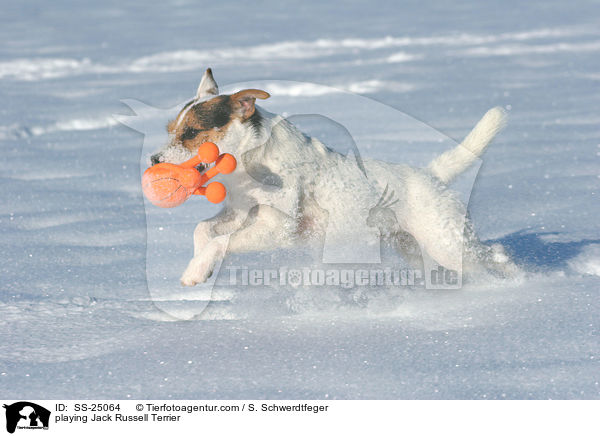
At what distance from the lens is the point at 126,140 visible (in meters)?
5.56

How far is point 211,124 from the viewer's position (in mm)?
2686

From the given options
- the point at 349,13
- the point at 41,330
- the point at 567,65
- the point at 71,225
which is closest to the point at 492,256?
the point at 41,330

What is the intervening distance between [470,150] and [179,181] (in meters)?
1.31

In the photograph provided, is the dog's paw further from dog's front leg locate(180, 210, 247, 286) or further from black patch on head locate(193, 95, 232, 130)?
black patch on head locate(193, 95, 232, 130)

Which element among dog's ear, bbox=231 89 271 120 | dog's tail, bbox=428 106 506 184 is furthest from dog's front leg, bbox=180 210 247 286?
dog's tail, bbox=428 106 506 184

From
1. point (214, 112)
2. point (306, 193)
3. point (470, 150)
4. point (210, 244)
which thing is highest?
point (470, 150)

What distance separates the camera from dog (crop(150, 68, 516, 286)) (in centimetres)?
271

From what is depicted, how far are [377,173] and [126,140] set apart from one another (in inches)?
120

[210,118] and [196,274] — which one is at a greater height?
[210,118]
